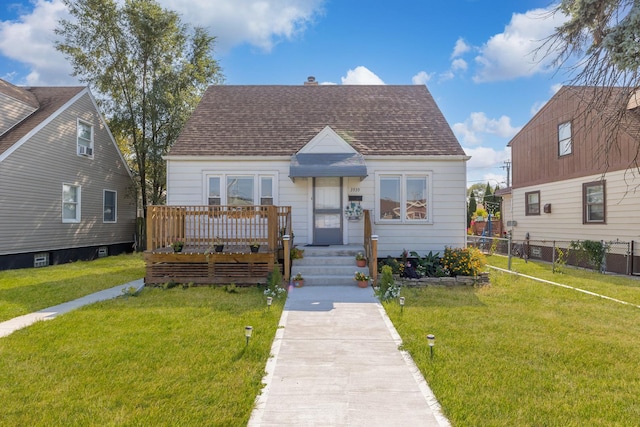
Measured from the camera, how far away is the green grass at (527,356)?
10.3 feet

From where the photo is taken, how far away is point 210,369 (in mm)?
3887

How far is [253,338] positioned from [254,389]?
4.57 feet

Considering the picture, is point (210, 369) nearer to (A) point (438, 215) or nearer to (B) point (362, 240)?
(B) point (362, 240)

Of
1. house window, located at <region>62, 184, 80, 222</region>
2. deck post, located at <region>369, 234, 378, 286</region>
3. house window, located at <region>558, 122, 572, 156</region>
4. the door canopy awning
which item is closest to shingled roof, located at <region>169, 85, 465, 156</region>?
the door canopy awning

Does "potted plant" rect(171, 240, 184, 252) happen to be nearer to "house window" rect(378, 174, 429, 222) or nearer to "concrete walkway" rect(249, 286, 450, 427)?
"concrete walkway" rect(249, 286, 450, 427)

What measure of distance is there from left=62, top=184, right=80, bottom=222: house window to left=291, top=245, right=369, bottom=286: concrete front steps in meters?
10.7

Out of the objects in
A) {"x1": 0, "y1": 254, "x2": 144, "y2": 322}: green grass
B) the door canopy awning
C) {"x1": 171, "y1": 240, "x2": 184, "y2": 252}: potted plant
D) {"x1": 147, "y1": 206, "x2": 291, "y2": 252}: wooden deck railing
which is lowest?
{"x1": 0, "y1": 254, "x2": 144, "y2": 322}: green grass

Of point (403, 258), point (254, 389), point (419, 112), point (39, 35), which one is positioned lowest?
point (254, 389)

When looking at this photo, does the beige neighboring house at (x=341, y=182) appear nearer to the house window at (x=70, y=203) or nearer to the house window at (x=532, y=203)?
the house window at (x=70, y=203)

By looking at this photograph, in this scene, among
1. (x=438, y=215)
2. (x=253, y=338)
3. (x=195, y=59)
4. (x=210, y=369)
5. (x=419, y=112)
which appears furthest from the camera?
(x=195, y=59)

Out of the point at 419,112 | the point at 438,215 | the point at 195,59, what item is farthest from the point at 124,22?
the point at 438,215

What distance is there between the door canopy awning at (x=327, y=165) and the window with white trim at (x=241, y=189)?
1.06 m

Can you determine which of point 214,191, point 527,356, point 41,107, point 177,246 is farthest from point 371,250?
point 41,107

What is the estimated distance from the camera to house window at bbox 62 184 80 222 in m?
14.1
